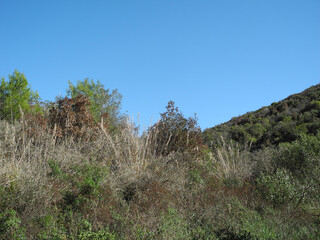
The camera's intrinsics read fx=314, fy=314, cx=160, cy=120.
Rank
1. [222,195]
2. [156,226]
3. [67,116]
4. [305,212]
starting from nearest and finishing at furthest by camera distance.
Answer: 1. [156,226]
2. [305,212]
3. [222,195]
4. [67,116]

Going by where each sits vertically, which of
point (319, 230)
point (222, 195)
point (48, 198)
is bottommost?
point (319, 230)

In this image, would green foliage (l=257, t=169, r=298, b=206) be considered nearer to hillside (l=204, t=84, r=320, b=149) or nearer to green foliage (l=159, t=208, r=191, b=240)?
green foliage (l=159, t=208, r=191, b=240)

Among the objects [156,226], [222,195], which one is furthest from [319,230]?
[156,226]

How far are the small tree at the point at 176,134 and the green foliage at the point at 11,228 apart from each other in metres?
5.12

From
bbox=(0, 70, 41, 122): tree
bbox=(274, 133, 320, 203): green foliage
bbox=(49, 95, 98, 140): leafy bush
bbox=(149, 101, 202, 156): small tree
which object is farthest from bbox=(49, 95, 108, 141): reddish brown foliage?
bbox=(0, 70, 41, 122): tree

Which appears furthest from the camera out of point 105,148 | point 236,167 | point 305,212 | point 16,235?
point 236,167

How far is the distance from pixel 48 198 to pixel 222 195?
3371 millimetres

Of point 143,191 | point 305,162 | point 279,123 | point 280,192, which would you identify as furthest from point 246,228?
point 279,123

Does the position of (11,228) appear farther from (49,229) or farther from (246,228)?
(246,228)

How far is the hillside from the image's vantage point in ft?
54.5

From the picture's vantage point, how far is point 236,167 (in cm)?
889

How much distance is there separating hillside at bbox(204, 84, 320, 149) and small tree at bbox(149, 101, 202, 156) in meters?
4.61

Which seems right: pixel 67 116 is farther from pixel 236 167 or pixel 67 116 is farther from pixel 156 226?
pixel 156 226

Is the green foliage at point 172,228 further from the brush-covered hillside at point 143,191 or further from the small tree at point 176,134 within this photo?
the small tree at point 176,134
